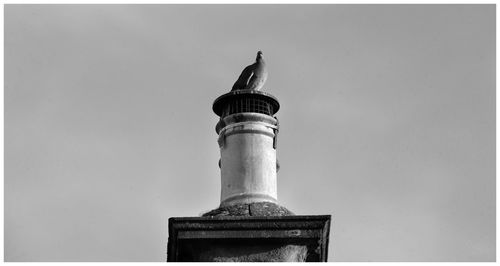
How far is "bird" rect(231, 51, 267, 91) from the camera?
1288cm

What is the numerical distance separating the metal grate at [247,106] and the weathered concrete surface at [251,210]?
151cm

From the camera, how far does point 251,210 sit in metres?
11.3

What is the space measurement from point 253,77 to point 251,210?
2534 mm

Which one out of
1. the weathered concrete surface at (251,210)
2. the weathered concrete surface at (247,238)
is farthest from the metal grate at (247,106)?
the weathered concrete surface at (247,238)

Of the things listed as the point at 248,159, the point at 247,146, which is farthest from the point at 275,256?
the point at 247,146

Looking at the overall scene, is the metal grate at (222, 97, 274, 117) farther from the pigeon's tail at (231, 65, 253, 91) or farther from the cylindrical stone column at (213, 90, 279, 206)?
the pigeon's tail at (231, 65, 253, 91)

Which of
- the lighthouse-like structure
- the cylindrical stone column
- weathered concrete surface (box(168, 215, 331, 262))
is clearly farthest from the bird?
weathered concrete surface (box(168, 215, 331, 262))

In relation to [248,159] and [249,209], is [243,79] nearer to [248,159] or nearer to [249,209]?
[248,159]

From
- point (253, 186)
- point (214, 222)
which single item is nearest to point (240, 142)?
point (253, 186)

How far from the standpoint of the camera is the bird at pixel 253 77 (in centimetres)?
1288

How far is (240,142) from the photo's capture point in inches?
474

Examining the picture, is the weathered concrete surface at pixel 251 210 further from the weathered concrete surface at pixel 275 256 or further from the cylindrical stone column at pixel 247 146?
the weathered concrete surface at pixel 275 256

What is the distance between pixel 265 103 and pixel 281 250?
290cm

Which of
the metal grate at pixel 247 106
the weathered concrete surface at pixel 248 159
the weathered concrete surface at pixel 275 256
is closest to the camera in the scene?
the weathered concrete surface at pixel 275 256
